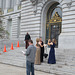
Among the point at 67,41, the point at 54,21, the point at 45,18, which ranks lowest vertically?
the point at 67,41

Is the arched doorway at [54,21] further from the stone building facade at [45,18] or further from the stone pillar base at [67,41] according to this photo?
the stone pillar base at [67,41]

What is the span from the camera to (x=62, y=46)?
16.2m

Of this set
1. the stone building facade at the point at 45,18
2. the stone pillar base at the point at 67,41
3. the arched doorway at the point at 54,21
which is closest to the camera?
the stone pillar base at the point at 67,41

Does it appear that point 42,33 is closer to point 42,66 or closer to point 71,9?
point 71,9

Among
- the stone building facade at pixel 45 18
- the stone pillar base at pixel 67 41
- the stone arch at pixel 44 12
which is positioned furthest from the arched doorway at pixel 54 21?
the stone pillar base at pixel 67 41

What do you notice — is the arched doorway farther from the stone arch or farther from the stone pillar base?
the stone pillar base

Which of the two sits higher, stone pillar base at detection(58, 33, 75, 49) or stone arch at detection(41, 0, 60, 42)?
stone arch at detection(41, 0, 60, 42)

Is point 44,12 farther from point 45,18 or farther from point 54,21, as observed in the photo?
point 54,21

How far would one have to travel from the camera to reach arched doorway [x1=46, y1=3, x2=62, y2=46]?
19530 millimetres

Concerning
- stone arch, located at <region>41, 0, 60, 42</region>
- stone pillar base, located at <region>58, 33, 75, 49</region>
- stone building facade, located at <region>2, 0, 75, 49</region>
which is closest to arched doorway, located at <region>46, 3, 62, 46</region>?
stone building facade, located at <region>2, 0, 75, 49</region>

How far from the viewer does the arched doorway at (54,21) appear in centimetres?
1953

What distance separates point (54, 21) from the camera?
20.1m

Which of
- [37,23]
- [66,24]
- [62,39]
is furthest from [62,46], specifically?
[37,23]

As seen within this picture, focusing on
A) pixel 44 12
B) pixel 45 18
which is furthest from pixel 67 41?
pixel 44 12
